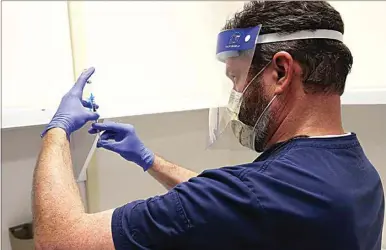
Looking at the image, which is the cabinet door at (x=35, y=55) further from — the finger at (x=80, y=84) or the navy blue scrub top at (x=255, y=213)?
the navy blue scrub top at (x=255, y=213)

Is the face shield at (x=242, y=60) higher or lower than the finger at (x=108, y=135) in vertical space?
higher

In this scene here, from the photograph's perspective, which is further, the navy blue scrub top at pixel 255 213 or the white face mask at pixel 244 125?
the white face mask at pixel 244 125

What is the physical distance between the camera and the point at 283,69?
84cm

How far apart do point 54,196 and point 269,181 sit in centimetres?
42

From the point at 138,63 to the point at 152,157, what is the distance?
1.39 feet

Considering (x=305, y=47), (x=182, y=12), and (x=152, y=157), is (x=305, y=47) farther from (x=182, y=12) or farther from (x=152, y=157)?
(x=182, y=12)

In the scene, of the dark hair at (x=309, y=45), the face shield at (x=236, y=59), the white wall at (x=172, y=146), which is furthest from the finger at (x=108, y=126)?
the dark hair at (x=309, y=45)

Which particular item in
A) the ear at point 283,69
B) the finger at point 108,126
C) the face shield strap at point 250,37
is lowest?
the finger at point 108,126

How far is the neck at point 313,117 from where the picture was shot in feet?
2.74

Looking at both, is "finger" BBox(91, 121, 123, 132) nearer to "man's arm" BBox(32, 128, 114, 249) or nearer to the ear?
"man's arm" BBox(32, 128, 114, 249)

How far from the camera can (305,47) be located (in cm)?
83

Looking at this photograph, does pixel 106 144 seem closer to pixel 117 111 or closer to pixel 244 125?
pixel 117 111

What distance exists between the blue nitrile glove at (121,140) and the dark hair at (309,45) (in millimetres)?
388

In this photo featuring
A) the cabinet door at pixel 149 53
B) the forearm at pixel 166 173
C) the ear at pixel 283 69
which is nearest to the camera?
the ear at pixel 283 69
